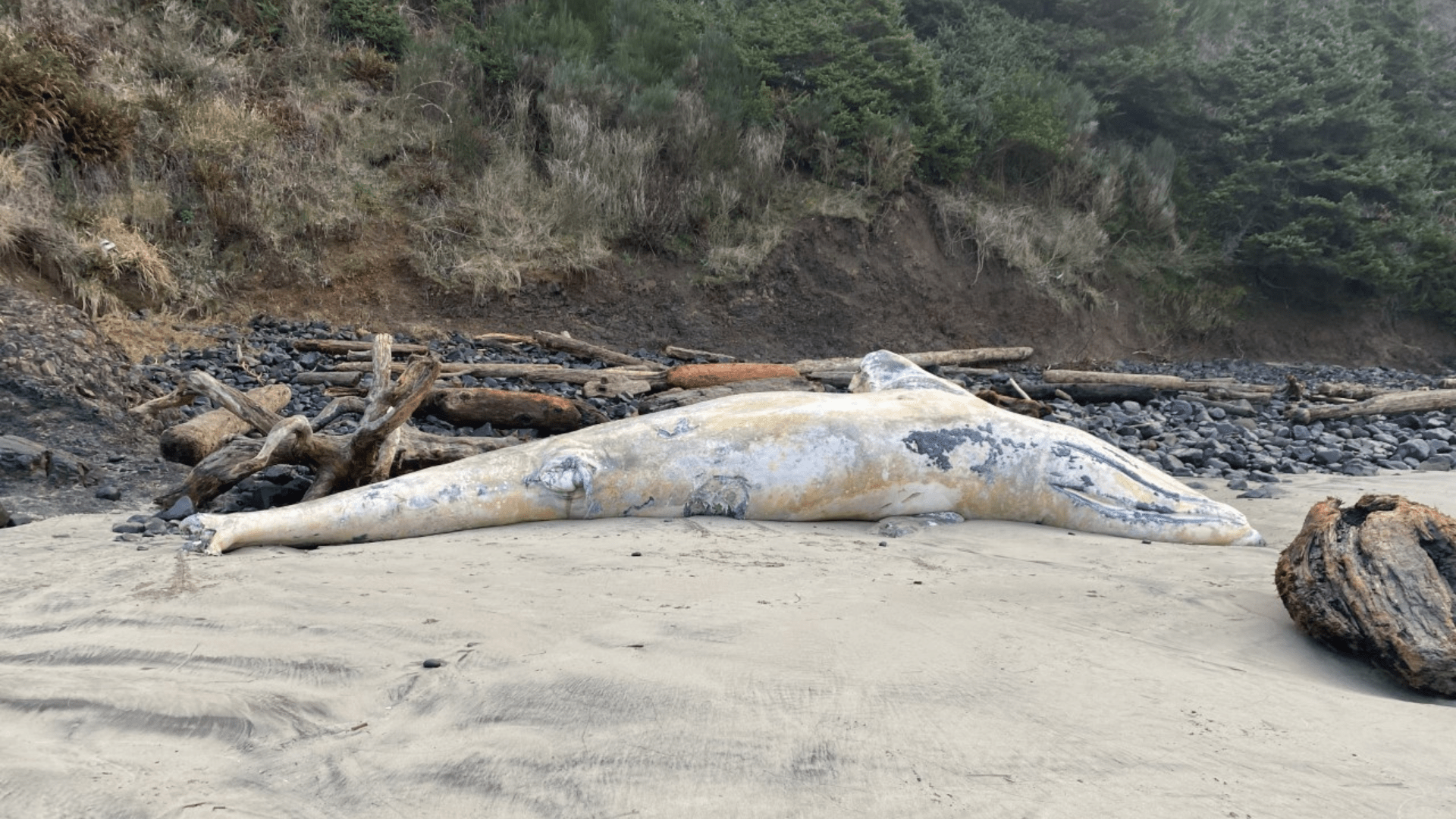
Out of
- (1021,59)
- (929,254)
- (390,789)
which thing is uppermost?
(1021,59)

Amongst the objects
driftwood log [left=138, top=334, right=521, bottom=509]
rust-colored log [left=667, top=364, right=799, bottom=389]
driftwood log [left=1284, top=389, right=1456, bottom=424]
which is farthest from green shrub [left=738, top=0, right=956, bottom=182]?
driftwood log [left=138, top=334, right=521, bottom=509]

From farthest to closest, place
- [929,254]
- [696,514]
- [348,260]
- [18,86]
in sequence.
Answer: [929,254] < [348,260] < [18,86] < [696,514]

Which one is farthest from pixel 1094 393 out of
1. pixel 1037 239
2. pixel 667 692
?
pixel 667 692

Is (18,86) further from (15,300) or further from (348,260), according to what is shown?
(15,300)

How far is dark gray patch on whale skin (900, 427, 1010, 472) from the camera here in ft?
13.6

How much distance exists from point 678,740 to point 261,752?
→ 74 centimetres

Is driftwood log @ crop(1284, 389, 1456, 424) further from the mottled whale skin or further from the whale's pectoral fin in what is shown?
the whale's pectoral fin

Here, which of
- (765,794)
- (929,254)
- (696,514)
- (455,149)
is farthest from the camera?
(929,254)

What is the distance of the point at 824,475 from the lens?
13.3ft

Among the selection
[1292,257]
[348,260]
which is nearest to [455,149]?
[348,260]

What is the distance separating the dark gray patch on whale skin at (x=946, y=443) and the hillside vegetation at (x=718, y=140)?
26.4 feet

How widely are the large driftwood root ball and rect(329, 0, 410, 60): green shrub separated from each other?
44.8 ft

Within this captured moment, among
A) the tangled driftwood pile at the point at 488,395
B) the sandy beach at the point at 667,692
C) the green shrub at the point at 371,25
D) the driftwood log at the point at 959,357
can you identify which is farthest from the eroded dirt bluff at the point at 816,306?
the sandy beach at the point at 667,692

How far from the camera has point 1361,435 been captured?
7.04 m
